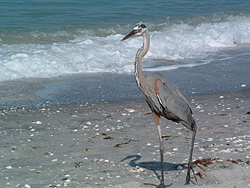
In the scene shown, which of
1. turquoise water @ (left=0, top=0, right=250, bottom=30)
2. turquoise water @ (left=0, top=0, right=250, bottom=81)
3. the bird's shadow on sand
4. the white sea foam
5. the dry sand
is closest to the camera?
the dry sand

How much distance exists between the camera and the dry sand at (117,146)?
355cm

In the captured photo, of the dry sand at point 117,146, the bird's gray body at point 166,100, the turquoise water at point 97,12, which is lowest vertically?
the dry sand at point 117,146

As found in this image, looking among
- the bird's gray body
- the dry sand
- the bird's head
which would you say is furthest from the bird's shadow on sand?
the bird's head

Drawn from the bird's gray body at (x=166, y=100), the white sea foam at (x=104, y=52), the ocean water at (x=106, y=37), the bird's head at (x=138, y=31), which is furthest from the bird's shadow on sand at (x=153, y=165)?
the white sea foam at (x=104, y=52)

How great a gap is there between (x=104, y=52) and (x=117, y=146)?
582 centimetres

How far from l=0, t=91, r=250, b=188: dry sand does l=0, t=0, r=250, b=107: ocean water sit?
137cm

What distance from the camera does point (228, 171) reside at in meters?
3.60

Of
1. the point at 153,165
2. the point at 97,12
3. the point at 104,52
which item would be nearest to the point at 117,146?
the point at 153,165

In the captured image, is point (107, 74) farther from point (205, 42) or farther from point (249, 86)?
point (205, 42)

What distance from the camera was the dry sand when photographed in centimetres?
355

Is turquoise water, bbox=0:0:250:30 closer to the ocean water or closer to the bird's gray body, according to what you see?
the ocean water

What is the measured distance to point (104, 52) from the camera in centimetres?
984

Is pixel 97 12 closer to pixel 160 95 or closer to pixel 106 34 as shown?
pixel 106 34

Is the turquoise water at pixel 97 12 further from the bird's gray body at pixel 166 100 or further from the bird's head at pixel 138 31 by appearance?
the bird's gray body at pixel 166 100
